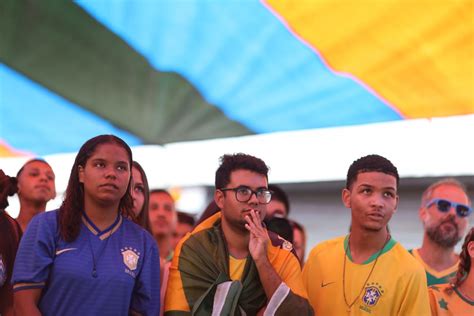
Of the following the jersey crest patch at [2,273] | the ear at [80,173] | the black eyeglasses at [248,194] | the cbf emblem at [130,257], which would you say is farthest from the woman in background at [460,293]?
the jersey crest patch at [2,273]

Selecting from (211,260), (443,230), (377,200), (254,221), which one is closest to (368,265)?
(377,200)

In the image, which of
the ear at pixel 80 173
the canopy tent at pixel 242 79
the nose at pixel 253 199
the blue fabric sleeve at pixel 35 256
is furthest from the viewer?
the canopy tent at pixel 242 79

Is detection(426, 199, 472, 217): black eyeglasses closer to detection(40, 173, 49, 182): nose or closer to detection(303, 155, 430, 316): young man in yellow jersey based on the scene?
detection(303, 155, 430, 316): young man in yellow jersey

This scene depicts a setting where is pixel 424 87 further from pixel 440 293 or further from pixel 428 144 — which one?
pixel 440 293

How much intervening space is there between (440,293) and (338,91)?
2.17 meters

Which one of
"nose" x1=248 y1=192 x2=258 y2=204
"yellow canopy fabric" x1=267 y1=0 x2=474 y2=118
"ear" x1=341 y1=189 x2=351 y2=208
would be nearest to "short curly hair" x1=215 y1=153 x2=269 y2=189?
"nose" x1=248 y1=192 x2=258 y2=204

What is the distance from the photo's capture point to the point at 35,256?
3.22 meters

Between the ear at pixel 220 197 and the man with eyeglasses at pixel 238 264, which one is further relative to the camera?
Answer: the ear at pixel 220 197

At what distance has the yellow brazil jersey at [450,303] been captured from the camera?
3.93m

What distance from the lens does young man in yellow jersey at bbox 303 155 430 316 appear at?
3514 millimetres

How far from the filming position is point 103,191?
11.0 ft

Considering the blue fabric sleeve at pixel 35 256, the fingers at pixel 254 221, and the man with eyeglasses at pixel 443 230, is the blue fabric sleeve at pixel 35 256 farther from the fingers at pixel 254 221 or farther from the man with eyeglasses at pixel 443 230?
the man with eyeglasses at pixel 443 230

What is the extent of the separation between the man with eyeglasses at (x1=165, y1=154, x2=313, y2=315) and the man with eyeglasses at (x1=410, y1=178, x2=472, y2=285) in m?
1.71

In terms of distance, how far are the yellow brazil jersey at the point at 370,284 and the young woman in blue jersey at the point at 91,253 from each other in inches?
32.2
